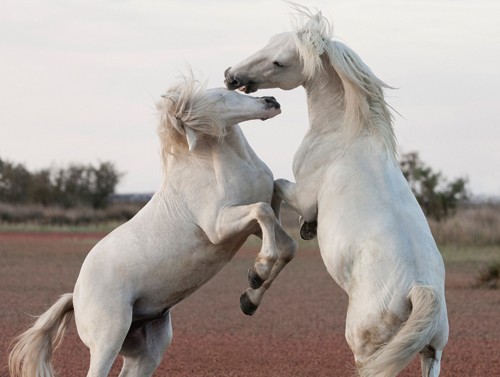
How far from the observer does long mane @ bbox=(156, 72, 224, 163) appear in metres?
8.44

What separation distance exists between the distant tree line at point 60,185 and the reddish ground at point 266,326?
26.8 meters

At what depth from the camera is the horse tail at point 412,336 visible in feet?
23.0

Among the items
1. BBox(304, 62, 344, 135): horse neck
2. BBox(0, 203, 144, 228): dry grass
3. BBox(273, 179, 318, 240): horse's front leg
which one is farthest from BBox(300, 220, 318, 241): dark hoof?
BBox(0, 203, 144, 228): dry grass

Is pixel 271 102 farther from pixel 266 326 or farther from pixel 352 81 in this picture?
pixel 266 326

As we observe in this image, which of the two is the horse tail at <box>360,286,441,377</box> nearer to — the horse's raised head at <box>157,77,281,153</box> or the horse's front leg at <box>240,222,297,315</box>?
the horse's front leg at <box>240,222,297,315</box>

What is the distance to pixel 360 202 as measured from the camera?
7438 millimetres

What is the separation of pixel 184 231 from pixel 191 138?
675mm

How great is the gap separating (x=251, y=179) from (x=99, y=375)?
1781 mm

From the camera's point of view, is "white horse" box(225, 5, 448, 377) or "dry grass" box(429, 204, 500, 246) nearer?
"white horse" box(225, 5, 448, 377)

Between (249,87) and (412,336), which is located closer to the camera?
(412,336)

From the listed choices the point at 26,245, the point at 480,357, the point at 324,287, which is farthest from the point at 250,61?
the point at 26,245

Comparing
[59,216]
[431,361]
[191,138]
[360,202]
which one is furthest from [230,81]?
[59,216]

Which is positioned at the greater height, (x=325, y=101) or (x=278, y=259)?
(x=325, y=101)

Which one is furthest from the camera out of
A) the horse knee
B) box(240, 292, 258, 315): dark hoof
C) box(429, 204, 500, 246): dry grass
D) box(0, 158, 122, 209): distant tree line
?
box(0, 158, 122, 209): distant tree line
